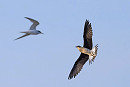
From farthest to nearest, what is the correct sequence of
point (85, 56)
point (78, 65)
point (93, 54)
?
point (78, 65) < point (85, 56) < point (93, 54)

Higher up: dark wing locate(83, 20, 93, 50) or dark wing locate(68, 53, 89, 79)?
dark wing locate(83, 20, 93, 50)

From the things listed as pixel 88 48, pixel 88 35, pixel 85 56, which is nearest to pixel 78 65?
pixel 85 56

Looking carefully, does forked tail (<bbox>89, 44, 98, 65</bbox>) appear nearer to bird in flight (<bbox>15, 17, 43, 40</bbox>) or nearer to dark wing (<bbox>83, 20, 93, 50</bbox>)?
dark wing (<bbox>83, 20, 93, 50</bbox>)

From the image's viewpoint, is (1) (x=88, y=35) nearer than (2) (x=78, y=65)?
Yes

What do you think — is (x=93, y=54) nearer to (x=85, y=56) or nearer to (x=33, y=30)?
(x=85, y=56)

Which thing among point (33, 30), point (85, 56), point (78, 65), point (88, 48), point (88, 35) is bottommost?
point (78, 65)

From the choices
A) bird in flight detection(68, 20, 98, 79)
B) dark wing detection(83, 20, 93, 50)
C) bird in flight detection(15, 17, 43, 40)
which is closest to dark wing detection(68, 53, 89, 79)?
bird in flight detection(68, 20, 98, 79)

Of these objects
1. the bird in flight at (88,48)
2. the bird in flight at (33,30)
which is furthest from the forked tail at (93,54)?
the bird in flight at (33,30)

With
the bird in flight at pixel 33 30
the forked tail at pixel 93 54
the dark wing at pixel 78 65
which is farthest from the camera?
the bird in flight at pixel 33 30

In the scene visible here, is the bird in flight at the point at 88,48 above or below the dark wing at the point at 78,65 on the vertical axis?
above

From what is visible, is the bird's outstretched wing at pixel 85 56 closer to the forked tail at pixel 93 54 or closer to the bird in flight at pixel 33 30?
the forked tail at pixel 93 54

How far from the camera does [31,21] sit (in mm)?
33344

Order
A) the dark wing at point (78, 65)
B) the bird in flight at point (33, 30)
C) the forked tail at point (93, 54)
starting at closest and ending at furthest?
1. the forked tail at point (93, 54)
2. the dark wing at point (78, 65)
3. the bird in flight at point (33, 30)

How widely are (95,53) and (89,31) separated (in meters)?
1.69
